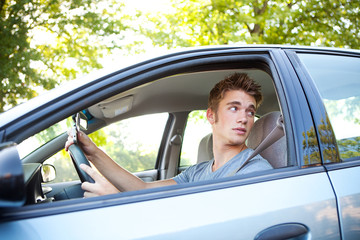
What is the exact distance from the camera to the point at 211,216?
4.05 ft

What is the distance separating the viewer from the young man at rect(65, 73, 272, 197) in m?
2.05

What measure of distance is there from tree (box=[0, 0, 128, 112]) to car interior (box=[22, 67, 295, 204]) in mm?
5185

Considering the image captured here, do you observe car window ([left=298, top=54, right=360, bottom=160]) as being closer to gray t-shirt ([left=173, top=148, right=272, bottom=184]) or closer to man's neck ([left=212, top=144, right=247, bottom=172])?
gray t-shirt ([left=173, top=148, right=272, bottom=184])

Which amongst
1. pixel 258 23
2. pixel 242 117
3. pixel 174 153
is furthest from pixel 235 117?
pixel 258 23

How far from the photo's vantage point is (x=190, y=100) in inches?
136

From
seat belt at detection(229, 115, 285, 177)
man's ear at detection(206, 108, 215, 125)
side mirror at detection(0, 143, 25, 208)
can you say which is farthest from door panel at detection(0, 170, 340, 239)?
man's ear at detection(206, 108, 215, 125)

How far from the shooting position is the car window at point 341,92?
5.34ft

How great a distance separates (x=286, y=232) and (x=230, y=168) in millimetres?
837

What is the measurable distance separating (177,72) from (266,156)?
930 mm

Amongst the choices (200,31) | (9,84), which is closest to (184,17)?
(200,31)

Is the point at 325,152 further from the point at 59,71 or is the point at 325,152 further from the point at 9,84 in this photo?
the point at 59,71

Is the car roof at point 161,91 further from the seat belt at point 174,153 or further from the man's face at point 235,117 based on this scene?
the seat belt at point 174,153

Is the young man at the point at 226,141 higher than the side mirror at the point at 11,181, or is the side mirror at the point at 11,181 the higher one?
the young man at the point at 226,141

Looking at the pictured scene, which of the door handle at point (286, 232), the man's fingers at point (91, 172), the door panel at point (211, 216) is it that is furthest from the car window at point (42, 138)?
the door handle at point (286, 232)
